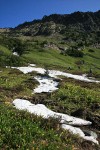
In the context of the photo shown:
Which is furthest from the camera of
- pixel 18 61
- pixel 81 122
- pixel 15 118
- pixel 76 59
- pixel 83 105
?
pixel 76 59

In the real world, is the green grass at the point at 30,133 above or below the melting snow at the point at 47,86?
above

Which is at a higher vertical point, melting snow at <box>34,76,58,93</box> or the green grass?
the green grass

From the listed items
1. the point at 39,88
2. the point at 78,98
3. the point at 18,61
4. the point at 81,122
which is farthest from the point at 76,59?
the point at 81,122

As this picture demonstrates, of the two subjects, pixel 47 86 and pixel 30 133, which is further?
pixel 47 86

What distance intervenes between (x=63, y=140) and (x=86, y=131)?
3.32 metres

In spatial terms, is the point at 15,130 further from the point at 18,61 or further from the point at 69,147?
the point at 18,61

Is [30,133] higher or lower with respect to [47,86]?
higher

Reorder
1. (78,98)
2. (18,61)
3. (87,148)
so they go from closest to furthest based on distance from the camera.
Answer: (87,148)
(78,98)
(18,61)

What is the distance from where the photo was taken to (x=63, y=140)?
1945cm

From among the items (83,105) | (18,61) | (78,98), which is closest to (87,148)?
(83,105)

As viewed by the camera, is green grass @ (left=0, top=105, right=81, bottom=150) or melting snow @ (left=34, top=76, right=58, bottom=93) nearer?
green grass @ (left=0, top=105, right=81, bottom=150)

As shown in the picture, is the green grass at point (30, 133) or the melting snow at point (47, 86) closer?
the green grass at point (30, 133)

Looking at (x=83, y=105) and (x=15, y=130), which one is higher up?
(x=15, y=130)

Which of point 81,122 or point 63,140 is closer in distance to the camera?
point 63,140
